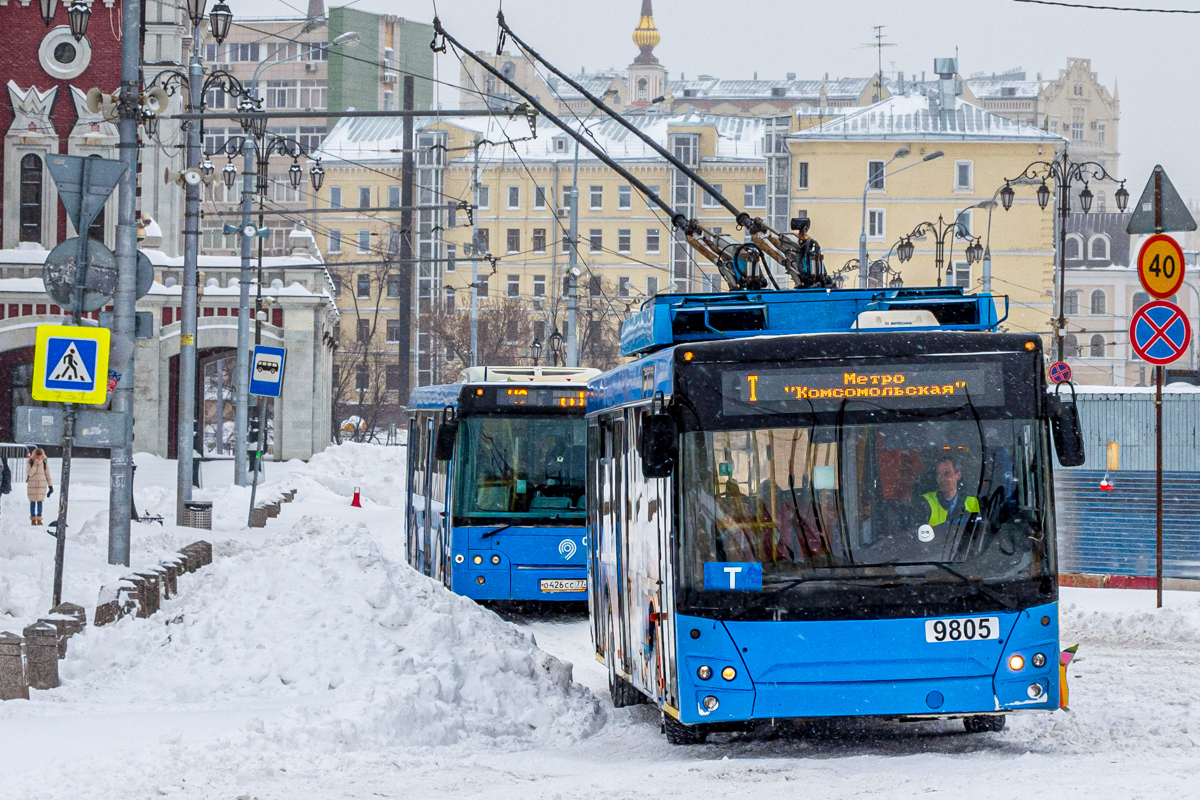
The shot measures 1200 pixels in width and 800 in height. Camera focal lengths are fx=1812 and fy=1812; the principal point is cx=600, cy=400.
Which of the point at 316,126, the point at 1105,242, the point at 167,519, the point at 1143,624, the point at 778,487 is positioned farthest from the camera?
the point at 316,126

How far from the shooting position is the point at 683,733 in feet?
32.7

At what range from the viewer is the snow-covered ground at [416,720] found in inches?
325

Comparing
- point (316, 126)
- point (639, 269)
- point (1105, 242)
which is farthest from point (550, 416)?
point (316, 126)

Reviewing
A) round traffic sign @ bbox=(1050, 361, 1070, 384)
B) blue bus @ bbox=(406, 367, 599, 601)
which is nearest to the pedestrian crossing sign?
blue bus @ bbox=(406, 367, 599, 601)

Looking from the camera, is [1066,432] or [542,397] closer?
[1066,432]

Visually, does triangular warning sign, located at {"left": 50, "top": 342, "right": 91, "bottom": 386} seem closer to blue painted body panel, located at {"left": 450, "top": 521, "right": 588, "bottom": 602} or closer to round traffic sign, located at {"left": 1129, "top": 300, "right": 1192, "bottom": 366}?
blue painted body panel, located at {"left": 450, "top": 521, "right": 588, "bottom": 602}

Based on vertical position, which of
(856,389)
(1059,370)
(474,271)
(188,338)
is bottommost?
(856,389)

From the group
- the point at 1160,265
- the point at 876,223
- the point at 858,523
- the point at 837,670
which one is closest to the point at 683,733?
the point at 837,670

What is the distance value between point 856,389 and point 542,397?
28.3 feet

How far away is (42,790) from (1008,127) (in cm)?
8725

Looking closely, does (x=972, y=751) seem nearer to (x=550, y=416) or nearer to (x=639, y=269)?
(x=550, y=416)

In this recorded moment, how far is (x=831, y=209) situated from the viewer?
8975cm

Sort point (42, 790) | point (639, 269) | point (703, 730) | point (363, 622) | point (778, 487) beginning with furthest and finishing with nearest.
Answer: point (639, 269) < point (363, 622) < point (703, 730) < point (778, 487) < point (42, 790)

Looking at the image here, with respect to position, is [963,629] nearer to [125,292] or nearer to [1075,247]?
[125,292]
